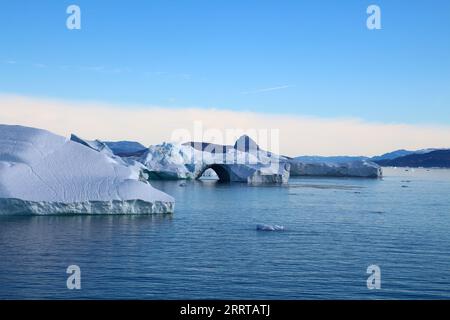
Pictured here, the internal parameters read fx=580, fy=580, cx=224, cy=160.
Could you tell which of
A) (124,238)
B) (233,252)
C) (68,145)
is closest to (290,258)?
(233,252)

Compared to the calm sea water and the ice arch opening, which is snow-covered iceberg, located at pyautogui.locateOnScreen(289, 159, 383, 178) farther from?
the calm sea water

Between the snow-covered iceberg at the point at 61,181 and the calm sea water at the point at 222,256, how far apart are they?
620 mm

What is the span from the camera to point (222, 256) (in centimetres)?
1775

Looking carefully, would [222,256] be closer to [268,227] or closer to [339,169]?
[268,227]

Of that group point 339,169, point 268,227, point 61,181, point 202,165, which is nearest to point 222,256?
point 268,227

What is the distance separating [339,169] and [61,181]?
2827 inches

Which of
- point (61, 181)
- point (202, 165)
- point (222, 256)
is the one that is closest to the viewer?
point (222, 256)

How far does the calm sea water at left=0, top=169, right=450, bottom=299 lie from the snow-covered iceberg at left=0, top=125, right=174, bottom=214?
62cm

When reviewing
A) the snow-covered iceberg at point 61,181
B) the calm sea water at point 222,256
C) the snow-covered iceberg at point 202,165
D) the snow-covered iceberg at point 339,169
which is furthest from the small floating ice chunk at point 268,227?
the snow-covered iceberg at point 339,169

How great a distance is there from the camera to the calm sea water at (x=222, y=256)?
44.5 feet

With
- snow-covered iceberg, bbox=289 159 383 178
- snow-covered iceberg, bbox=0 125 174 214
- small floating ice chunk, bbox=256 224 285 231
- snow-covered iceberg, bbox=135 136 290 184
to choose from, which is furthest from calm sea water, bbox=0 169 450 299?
snow-covered iceberg, bbox=289 159 383 178

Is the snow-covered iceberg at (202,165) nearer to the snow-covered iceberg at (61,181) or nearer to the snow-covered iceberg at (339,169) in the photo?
the snow-covered iceberg at (339,169)

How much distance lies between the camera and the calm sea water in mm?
13555
